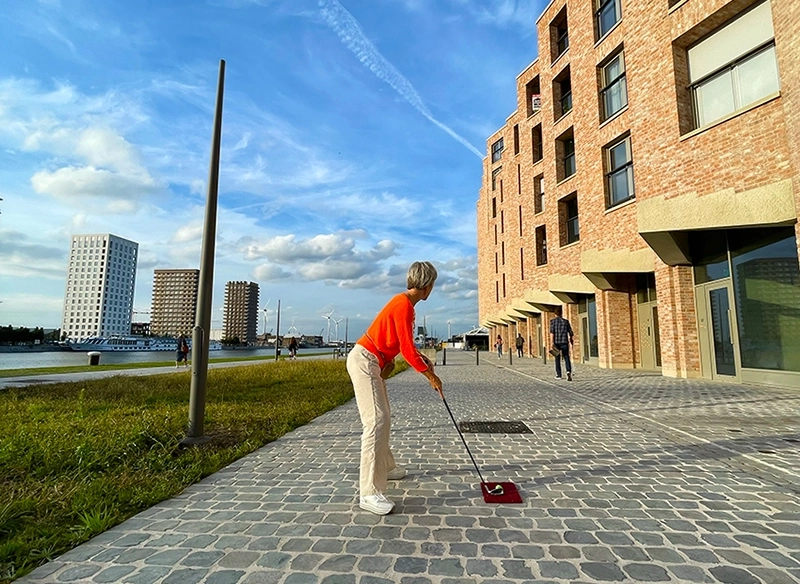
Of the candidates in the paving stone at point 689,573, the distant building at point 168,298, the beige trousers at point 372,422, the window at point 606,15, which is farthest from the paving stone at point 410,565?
the distant building at point 168,298

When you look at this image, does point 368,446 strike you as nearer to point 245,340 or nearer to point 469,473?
point 469,473

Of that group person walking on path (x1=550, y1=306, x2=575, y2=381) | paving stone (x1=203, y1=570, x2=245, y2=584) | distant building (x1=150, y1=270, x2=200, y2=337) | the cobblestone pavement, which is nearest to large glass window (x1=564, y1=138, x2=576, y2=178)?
person walking on path (x1=550, y1=306, x2=575, y2=381)

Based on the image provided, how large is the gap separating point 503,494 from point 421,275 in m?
1.88

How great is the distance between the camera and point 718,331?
11.4m

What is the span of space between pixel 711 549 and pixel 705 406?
6.16 m

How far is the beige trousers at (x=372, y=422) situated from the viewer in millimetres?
3299

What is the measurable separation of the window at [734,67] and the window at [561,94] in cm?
925

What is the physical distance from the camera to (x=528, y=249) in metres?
26.1

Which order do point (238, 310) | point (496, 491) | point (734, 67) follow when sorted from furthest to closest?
point (238, 310) < point (734, 67) < point (496, 491)

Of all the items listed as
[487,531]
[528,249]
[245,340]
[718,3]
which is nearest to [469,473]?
[487,531]

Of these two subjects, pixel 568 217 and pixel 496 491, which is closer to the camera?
pixel 496 491

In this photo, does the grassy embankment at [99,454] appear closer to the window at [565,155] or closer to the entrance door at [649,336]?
the entrance door at [649,336]

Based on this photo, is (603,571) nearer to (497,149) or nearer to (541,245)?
(541,245)

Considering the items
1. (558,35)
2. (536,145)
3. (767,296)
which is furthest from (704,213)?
(536,145)
